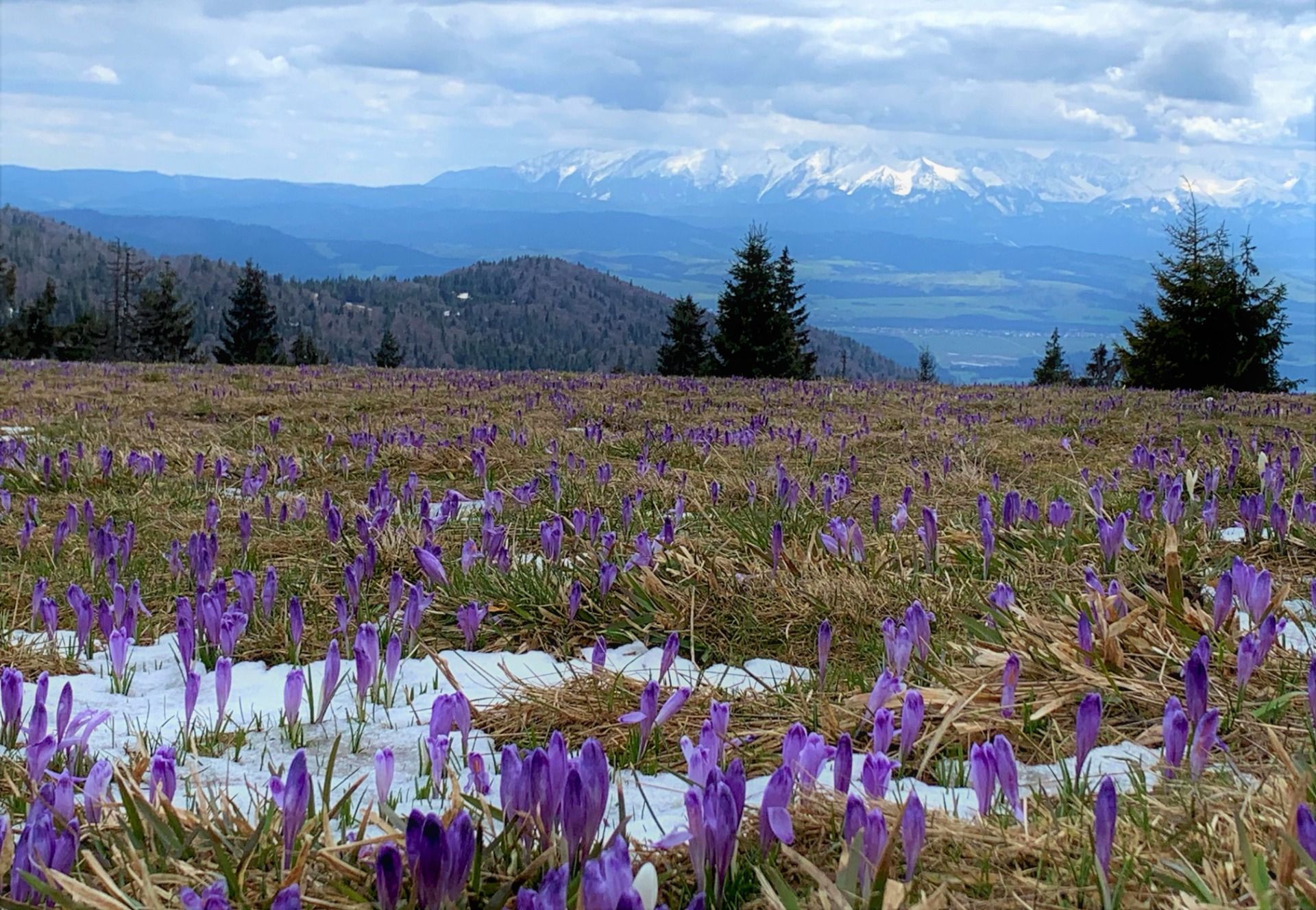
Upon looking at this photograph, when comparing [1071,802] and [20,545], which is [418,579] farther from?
[1071,802]

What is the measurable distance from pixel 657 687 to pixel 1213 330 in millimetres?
37058

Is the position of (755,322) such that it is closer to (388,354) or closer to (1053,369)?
(1053,369)

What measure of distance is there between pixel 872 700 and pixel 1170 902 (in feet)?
2.94

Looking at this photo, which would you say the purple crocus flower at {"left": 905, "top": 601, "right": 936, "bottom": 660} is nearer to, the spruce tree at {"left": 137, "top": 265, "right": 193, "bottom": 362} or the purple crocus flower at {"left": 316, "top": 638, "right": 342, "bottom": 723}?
the purple crocus flower at {"left": 316, "top": 638, "right": 342, "bottom": 723}

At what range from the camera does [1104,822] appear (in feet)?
5.41

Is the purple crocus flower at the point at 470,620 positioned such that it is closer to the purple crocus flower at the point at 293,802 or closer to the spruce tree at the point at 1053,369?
the purple crocus flower at the point at 293,802

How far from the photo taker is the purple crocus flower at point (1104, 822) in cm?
165

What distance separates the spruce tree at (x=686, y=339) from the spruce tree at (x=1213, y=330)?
A: 25.9 m

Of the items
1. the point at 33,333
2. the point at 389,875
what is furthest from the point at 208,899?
the point at 33,333

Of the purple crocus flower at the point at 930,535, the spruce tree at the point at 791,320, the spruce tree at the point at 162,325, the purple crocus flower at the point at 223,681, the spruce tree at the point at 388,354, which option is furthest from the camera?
the spruce tree at the point at 162,325

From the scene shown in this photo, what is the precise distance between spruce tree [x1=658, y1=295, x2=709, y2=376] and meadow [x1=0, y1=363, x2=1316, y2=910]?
50.0 metres

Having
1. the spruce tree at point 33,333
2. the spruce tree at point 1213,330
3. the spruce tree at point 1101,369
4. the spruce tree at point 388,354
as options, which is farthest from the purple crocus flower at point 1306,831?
the spruce tree at point 33,333

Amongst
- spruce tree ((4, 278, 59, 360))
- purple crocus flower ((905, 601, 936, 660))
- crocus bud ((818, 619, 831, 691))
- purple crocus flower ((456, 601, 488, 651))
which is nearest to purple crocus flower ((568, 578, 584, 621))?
purple crocus flower ((456, 601, 488, 651))

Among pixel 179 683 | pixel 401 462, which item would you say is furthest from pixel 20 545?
pixel 401 462
